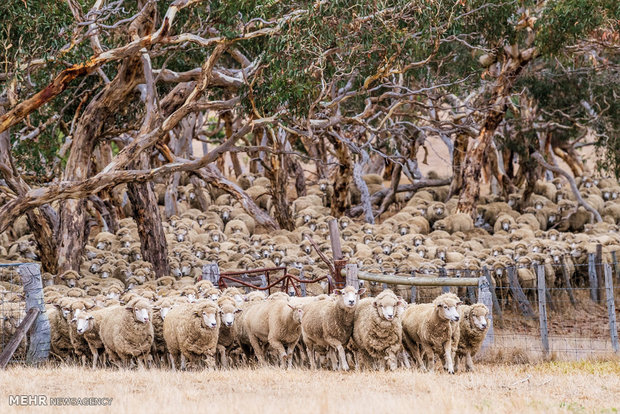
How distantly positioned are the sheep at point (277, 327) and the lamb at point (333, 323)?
0.18 meters

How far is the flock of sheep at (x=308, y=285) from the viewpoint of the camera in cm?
1156

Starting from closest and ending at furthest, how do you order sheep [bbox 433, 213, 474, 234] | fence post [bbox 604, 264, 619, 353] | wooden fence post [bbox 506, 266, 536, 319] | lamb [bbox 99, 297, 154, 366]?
lamb [bbox 99, 297, 154, 366] < fence post [bbox 604, 264, 619, 353] < wooden fence post [bbox 506, 266, 536, 319] < sheep [bbox 433, 213, 474, 234]

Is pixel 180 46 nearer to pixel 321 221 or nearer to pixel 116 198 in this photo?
pixel 321 221

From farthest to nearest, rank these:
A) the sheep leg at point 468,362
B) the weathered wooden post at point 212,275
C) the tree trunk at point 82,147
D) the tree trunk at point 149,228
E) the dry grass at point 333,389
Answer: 1. the tree trunk at point 149,228
2. the tree trunk at point 82,147
3. the weathered wooden post at point 212,275
4. the sheep leg at point 468,362
5. the dry grass at point 333,389

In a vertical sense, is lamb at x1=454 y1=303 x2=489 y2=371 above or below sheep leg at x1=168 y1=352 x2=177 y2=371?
above

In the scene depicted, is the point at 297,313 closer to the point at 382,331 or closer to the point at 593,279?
the point at 382,331

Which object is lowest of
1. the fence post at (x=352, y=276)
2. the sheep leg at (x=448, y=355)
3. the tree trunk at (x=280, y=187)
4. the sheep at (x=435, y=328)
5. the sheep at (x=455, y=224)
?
the sheep leg at (x=448, y=355)

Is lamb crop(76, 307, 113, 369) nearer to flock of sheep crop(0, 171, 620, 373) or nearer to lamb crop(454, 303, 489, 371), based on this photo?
flock of sheep crop(0, 171, 620, 373)

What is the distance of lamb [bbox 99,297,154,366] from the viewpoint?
12289mm

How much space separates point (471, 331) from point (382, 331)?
1.11 m

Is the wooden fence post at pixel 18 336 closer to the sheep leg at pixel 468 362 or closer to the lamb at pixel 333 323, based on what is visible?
the lamb at pixel 333 323

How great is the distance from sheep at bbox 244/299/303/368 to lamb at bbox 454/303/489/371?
6.61 feet

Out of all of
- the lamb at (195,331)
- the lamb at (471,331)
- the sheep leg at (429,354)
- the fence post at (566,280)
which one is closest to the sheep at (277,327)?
the lamb at (195,331)

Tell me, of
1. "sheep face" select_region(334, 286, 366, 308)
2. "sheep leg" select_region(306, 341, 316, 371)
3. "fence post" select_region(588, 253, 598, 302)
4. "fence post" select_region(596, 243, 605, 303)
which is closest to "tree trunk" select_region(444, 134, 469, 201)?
"fence post" select_region(596, 243, 605, 303)
